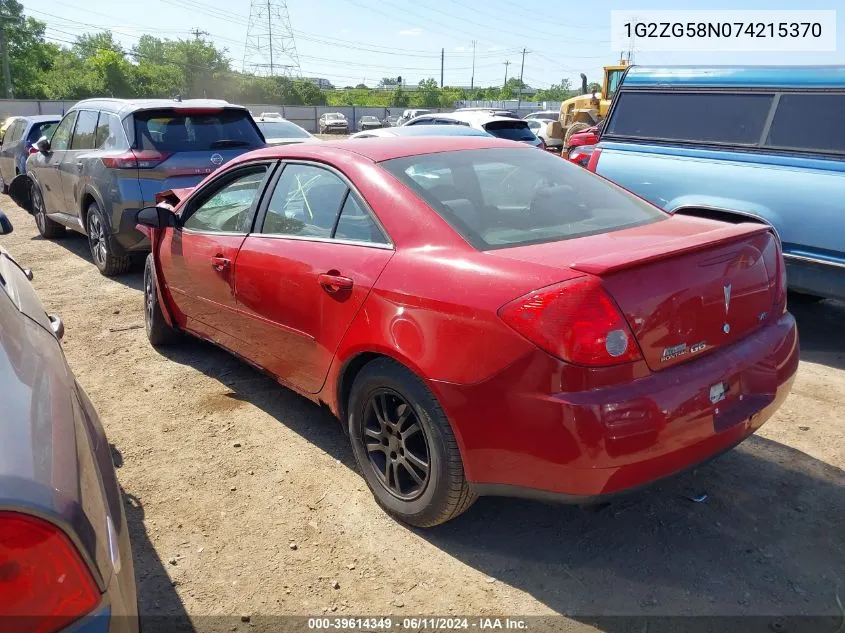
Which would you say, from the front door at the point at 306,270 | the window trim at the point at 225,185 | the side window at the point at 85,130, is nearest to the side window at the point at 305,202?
the front door at the point at 306,270

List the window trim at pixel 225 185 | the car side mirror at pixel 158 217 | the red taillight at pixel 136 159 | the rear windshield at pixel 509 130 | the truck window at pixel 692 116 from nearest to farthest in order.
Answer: the window trim at pixel 225 185, the car side mirror at pixel 158 217, the truck window at pixel 692 116, the red taillight at pixel 136 159, the rear windshield at pixel 509 130

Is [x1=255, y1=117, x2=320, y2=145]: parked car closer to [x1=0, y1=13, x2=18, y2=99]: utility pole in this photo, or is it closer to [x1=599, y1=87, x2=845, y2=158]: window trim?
[x1=599, y1=87, x2=845, y2=158]: window trim

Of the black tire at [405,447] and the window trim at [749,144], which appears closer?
the black tire at [405,447]

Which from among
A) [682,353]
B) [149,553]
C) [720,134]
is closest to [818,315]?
[720,134]

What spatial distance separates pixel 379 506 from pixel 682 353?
→ 4.93 feet

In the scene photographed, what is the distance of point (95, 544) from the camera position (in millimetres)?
1456

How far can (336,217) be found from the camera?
3.18 m

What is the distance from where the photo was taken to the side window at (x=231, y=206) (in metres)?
3.79

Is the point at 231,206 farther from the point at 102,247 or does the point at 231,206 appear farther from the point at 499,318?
the point at 102,247

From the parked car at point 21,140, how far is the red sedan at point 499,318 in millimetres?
10840

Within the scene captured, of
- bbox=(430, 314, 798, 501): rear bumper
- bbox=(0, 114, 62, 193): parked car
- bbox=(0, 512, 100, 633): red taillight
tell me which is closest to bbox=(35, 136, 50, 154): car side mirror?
bbox=(0, 114, 62, 193): parked car

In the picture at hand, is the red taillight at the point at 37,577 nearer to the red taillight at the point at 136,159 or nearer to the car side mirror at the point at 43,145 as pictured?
the red taillight at the point at 136,159

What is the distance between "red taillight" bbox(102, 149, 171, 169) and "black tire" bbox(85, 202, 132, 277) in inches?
23.6

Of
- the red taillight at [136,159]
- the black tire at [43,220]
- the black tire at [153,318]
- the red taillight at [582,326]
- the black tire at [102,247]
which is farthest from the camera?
the black tire at [43,220]
